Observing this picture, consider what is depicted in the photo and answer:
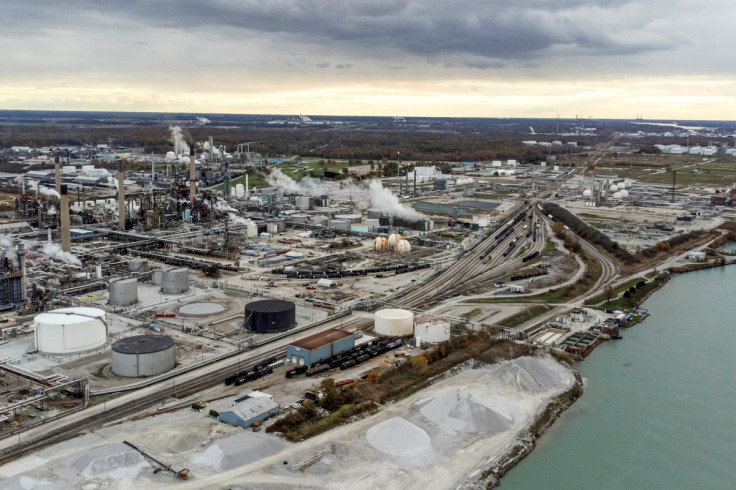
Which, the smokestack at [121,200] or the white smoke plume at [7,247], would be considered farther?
the smokestack at [121,200]

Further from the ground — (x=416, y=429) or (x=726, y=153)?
(x=726, y=153)

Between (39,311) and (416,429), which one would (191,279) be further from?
(416,429)

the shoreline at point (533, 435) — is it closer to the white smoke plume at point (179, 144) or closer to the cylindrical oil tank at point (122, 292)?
the cylindrical oil tank at point (122, 292)

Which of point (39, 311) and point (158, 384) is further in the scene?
point (39, 311)

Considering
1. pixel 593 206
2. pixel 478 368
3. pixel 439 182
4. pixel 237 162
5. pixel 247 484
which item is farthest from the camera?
pixel 237 162

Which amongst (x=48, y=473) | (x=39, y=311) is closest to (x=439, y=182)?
(x=39, y=311)

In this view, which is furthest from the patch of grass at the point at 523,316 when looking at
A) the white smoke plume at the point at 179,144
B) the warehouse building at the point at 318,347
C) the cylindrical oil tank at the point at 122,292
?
the white smoke plume at the point at 179,144

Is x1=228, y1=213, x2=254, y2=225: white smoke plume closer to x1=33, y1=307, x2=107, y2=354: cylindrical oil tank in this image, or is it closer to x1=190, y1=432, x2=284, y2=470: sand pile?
x1=33, y1=307, x2=107, y2=354: cylindrical oil tank
